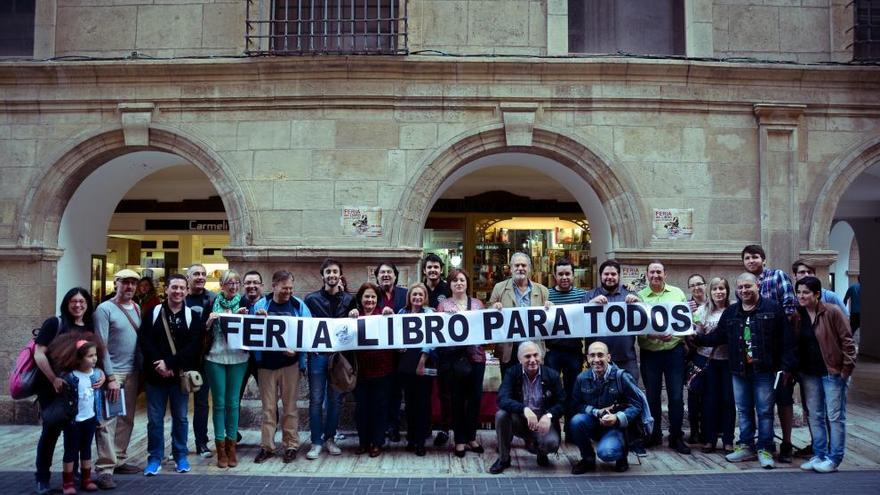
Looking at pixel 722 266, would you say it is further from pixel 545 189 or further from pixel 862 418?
pixel 545 189

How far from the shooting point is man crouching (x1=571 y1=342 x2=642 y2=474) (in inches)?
234

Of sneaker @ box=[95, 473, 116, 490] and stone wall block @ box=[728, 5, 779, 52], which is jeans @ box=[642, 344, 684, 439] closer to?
stone wall block @ box=[728, 5, 779, 52]

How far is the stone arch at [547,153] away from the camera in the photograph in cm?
833

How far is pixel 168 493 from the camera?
218 inches

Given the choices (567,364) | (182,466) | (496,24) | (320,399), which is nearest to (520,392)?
(567,364)

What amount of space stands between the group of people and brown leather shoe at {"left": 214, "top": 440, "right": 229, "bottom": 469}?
0.01 meters

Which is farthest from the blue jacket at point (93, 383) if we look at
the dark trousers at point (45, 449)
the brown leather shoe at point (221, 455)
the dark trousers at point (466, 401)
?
the dark trousers at point (466, 401)

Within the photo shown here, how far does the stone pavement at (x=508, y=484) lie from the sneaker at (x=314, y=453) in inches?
23.2

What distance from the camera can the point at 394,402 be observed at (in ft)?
23.1

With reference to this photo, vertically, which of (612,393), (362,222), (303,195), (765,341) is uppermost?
(303,195)

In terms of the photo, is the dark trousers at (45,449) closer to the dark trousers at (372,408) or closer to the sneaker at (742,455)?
the dark trousers at (372,408)

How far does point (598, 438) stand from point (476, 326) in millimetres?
1599

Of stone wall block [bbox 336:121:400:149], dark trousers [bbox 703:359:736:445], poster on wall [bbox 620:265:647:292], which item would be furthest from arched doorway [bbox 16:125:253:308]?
dark trousers [bbox 703:359:736:445]

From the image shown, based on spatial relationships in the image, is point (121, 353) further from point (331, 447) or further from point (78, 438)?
point (331, 447)
